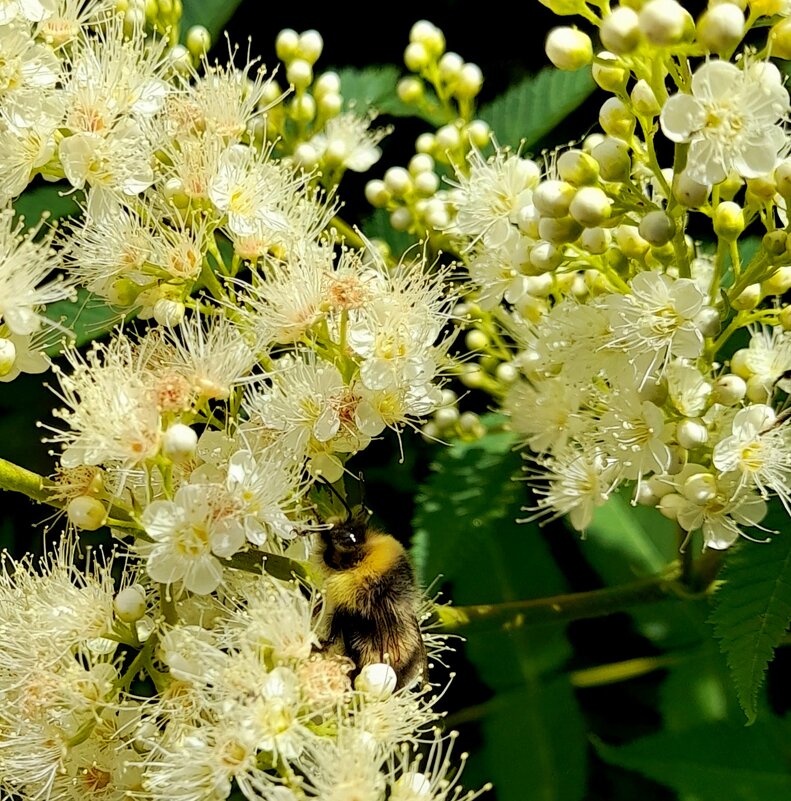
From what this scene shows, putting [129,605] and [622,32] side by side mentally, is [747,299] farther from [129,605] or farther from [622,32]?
[129,605]

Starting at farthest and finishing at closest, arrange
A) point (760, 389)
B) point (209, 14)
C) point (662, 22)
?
point (209, 14) → point (760, 389) → point (662, 22)

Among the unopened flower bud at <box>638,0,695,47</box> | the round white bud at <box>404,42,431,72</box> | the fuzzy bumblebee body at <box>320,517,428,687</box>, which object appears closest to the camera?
the unopened flower bud at <box>638,0,695,47</box>

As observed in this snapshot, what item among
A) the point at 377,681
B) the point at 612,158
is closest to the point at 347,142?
the point at 612,158

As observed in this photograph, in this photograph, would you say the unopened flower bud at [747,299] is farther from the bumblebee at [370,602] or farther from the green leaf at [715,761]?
Answer: the green leaf at [715,761]

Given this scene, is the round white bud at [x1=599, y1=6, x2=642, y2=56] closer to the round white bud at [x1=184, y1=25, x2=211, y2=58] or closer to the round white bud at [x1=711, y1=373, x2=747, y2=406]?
the round white bud at [x1=711, y1=373, x2=747, y2=406]

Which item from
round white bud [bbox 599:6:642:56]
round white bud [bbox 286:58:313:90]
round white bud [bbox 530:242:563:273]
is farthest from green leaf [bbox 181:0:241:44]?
round white bud [bbox 599:6:642:56]

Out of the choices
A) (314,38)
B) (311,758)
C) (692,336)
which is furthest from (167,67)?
(311,758)

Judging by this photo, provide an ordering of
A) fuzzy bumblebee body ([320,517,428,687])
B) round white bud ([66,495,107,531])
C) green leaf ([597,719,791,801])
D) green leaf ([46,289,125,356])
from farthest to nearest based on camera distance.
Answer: green leaf ([597,719,791,801]), green leaf ([46,289,125,356]), fuzzy bumblebee body ([320,517,428,687]), round white bud ([66,495,107,531])
